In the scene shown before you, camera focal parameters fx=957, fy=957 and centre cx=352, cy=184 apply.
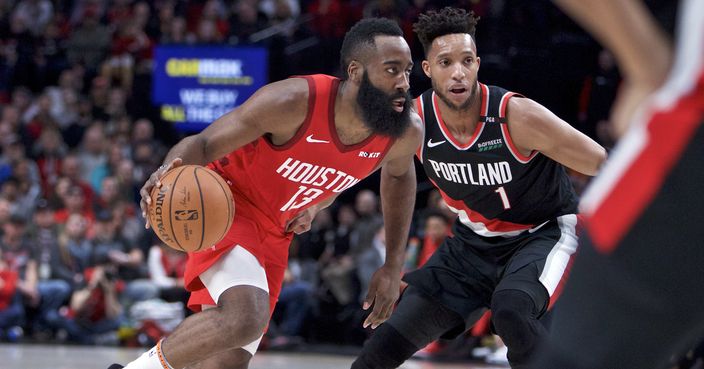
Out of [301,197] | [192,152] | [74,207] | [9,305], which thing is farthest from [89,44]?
[192,152]

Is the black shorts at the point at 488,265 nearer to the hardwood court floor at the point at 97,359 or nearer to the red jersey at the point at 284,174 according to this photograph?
the red jersey at the point at 284,174

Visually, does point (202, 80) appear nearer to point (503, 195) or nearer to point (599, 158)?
point (503, 195)

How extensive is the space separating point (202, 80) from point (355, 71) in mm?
8616

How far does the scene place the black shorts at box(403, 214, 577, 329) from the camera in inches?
163

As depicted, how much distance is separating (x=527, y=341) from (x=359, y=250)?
6.30m

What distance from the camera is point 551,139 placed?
13.5 feet

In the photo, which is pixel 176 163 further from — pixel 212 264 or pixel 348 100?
pixel 348 100

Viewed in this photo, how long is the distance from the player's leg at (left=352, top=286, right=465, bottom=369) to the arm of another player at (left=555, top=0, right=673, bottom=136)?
7.87 feet

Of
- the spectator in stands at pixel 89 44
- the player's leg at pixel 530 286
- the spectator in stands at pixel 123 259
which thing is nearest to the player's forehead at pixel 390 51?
the player's leg at pixel 530 286

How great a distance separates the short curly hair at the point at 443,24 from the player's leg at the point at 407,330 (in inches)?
47.7

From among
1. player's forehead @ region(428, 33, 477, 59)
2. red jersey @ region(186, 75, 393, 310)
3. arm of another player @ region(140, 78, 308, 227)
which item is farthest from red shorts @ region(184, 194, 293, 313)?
player's forehead @ region(428, 33, 477, 59)

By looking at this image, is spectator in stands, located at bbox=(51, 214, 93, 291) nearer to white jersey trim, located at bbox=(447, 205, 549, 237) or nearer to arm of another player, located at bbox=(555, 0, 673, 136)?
white jersey trim, located at bbox=(447, 205, 549, 237)

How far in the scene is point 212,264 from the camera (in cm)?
413

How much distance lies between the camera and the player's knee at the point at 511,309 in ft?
12.6
